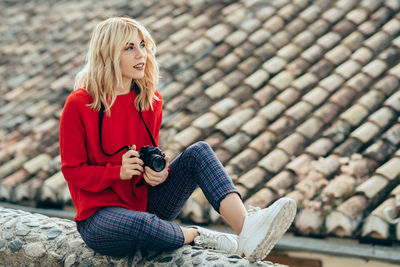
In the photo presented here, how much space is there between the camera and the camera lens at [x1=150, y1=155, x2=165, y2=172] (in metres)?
2.11

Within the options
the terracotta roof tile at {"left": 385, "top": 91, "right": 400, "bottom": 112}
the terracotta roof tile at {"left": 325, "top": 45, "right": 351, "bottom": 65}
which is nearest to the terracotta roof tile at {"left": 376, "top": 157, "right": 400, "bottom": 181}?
the terracotta roof tile at {"left": 385, "top": 91, "right": 400, "bottom": 112}

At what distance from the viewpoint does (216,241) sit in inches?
86.7

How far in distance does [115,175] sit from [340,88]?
2.34 m

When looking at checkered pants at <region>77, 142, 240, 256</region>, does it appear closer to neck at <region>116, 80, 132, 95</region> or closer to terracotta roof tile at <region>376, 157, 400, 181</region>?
neck at <region>116, 80, 132, 95</region>

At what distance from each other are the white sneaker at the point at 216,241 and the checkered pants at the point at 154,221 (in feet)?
0.37

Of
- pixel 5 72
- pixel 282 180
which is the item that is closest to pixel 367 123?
pixel 282 180

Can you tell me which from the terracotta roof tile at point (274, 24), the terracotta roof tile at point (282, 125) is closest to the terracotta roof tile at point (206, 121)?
the terracotta roof tile at point (282, 125)

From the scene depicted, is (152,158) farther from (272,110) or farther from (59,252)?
(272,110)

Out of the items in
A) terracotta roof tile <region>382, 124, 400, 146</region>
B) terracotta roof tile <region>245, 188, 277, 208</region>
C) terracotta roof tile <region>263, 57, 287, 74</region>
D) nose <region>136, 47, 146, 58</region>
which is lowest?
terracotta roof tile <region>245, 188, 277, 208</region>

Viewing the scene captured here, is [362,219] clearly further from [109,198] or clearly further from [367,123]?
[109,198]

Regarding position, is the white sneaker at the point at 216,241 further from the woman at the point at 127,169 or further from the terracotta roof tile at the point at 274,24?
the terracotta roof tile at the point at 274,24

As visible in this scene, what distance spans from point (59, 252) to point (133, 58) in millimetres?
881

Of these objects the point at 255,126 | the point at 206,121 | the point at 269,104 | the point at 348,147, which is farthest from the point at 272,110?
the point at 348,147

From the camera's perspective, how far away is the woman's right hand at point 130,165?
2.08m
